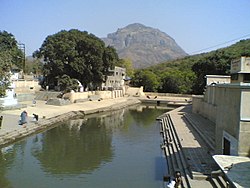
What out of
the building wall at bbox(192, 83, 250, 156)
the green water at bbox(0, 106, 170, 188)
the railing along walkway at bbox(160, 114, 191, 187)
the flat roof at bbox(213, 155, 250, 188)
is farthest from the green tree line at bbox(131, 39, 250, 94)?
the flat roof at bbox(213, 155, 250, 188)

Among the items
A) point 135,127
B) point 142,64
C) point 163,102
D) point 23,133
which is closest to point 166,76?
point 163,102

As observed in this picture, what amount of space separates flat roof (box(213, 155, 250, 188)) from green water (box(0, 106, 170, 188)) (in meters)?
3.71

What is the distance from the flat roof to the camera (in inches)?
343

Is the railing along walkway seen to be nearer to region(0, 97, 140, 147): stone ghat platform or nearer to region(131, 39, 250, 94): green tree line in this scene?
region(0, 97, 140, 147): stone ghat platform

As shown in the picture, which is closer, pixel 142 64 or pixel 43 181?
pixel 43 181

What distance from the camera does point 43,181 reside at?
44.5 feet

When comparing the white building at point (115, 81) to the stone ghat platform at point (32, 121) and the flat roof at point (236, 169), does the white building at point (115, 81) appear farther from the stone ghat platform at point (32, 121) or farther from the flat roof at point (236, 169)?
the flat roof at point (236, 169)

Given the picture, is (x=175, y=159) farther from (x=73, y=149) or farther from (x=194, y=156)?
(x=73, y=149)

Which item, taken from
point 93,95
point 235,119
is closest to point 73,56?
point 93,95

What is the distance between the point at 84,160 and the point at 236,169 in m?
9.42

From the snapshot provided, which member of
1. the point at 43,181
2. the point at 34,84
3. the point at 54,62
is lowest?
the point at 43,181

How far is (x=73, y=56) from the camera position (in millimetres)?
44750

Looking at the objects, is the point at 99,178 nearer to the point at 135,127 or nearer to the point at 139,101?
the point at 135,127

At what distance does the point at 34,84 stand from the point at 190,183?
3997cm
